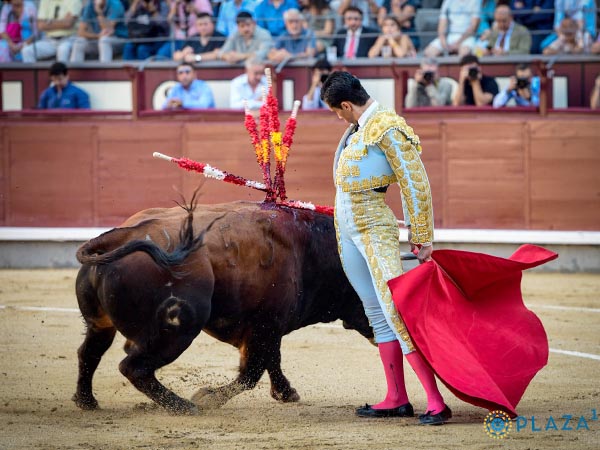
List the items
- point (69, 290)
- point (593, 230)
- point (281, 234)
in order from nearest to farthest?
point (281, 234) → point (69, 290) → point (593, 230)

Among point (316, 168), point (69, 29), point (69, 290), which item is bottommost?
point (69, 290)

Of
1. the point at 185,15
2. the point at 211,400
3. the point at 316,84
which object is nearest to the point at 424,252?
the point at 211,400

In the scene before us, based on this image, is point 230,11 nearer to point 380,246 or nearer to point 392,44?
point 392,44

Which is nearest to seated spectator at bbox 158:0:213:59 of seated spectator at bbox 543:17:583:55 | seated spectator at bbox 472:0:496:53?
seated spectator at bbox 472:0:496:53

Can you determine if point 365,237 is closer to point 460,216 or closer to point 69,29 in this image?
point 460,216

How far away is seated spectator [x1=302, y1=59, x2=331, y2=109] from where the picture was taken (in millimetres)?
9211

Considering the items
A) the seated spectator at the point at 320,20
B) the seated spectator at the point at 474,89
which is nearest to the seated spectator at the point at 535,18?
the seated spectator at the point at 474,89

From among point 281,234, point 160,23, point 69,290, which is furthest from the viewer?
point 160,23

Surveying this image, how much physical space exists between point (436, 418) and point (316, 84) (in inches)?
227

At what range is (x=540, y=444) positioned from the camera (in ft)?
11.7

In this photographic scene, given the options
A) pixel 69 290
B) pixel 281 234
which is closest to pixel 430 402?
pixel 281 234

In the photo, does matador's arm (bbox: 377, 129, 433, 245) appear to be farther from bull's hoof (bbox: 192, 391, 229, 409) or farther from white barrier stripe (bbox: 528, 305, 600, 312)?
white barrier stripe (bbox: 528, 305, 600, 312)

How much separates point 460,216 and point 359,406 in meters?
5.43

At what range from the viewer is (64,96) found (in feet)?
33.6
